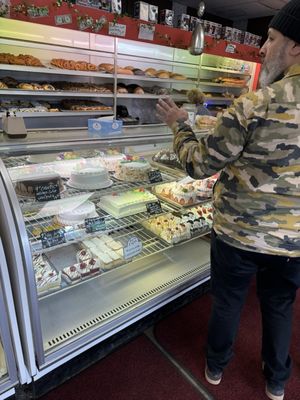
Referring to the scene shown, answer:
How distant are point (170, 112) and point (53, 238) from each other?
894mm

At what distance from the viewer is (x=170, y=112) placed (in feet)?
4.75

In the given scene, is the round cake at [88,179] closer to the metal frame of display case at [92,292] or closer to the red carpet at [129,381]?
the metal frame of display case at [92,292]

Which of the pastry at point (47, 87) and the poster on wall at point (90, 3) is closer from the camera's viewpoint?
the poster on wall at point (90, 3)

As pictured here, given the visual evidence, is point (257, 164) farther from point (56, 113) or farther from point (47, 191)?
point (56, 113)

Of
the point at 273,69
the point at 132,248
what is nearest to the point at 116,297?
the point at 132,248

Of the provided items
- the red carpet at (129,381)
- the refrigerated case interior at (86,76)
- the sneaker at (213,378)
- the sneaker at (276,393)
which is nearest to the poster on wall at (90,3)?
the refrigerated case interior at (86,76)

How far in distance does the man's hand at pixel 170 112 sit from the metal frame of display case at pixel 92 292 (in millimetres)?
314

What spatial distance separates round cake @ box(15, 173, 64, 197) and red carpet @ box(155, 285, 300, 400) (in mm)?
1291

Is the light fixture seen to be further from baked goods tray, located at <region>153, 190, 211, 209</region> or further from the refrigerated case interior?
the refrigerated case interior

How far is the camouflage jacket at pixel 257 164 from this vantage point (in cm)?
110

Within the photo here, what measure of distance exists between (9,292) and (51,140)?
0.74 metres

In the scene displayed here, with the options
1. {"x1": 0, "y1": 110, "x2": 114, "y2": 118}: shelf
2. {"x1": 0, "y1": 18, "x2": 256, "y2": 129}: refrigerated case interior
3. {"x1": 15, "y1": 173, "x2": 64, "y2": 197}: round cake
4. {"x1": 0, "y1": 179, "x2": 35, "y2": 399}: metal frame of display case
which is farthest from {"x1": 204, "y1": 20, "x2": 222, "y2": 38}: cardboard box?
{"x1": 0, "y1": 179, "x2": 35, "y2": 399}: metal frame of display case

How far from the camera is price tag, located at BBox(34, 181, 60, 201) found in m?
1.44

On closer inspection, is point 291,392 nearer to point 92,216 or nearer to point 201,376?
point 201,376
